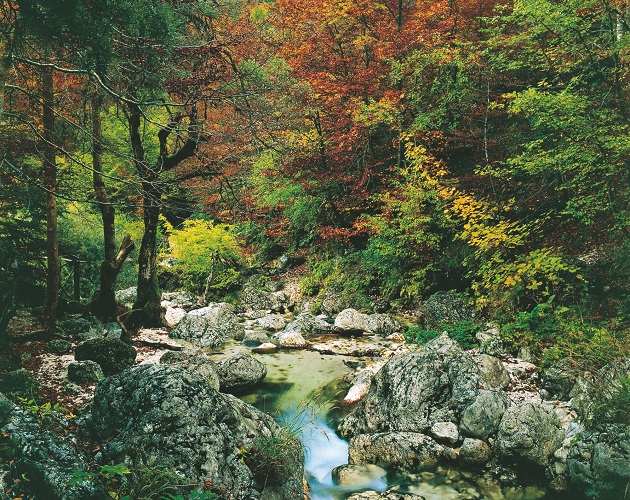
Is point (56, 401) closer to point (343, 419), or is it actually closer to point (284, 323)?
point (343, 419)

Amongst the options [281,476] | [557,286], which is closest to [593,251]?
[557,286]

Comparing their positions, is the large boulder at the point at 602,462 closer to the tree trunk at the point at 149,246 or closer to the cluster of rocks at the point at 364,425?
the cluster of rocks at the point at 364,425

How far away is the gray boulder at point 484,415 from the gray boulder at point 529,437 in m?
A: 0.18

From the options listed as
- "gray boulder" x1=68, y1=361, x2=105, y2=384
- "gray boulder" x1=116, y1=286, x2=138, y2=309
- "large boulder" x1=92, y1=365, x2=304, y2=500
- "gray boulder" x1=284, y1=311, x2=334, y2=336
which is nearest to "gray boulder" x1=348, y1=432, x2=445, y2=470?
"large boulder" x1=92, y1=365, x2=304, y2=500

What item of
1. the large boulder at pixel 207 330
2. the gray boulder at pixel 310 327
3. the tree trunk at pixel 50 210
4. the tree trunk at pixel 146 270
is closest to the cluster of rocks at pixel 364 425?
the tree trunk at pixel 50 210

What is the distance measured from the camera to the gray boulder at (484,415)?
541 centimetres

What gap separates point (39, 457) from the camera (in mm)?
3357

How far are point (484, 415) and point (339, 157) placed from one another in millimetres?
10342

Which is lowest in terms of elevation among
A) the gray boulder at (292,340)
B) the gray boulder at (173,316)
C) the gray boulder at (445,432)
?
the gray boulder at (445,432)

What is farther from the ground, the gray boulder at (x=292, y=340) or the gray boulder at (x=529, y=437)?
the gray boulder at (x=292, y=340)

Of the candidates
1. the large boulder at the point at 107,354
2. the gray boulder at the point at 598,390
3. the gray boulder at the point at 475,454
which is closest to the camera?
the gray boulder at the point at 598,390

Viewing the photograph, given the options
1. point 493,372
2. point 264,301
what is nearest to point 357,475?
point 493,372

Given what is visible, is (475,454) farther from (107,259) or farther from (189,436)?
(107,259)

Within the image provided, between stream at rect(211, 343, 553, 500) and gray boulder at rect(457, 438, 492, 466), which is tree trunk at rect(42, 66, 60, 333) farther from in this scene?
gray boulder at rect(457, 438, 492, 466)
